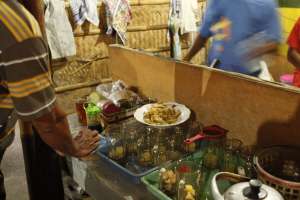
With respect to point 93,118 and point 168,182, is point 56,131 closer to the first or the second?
point 168,182

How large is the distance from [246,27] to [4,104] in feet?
4.07

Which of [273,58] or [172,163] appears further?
[273,58]

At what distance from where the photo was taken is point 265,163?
1.04 metres

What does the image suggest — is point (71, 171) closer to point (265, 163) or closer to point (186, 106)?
point (186, 106)

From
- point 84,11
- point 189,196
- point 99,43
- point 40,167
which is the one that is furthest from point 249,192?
point 99,43

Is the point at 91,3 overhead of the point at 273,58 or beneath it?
overhead

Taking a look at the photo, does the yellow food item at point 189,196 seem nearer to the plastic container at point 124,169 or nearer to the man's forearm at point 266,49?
the plastic container at point 124,169

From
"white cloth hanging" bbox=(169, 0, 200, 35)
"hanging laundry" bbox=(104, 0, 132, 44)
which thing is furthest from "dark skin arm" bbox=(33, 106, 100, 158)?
"white cloth hanging" bbox=(169, 0, 200, 35)

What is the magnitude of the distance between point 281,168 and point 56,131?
2.52 ft

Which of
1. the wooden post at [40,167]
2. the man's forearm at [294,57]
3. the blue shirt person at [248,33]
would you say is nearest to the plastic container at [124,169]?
the wooden post at [40,167]

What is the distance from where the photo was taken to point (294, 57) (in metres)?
1.92

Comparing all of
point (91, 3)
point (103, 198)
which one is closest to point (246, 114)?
point (103, 198)

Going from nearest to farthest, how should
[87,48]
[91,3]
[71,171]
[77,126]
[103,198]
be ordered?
[103,198] → [71,171] → [77,126] → [91,3] → [87,48]

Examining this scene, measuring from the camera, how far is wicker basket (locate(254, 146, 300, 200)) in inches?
35.0
